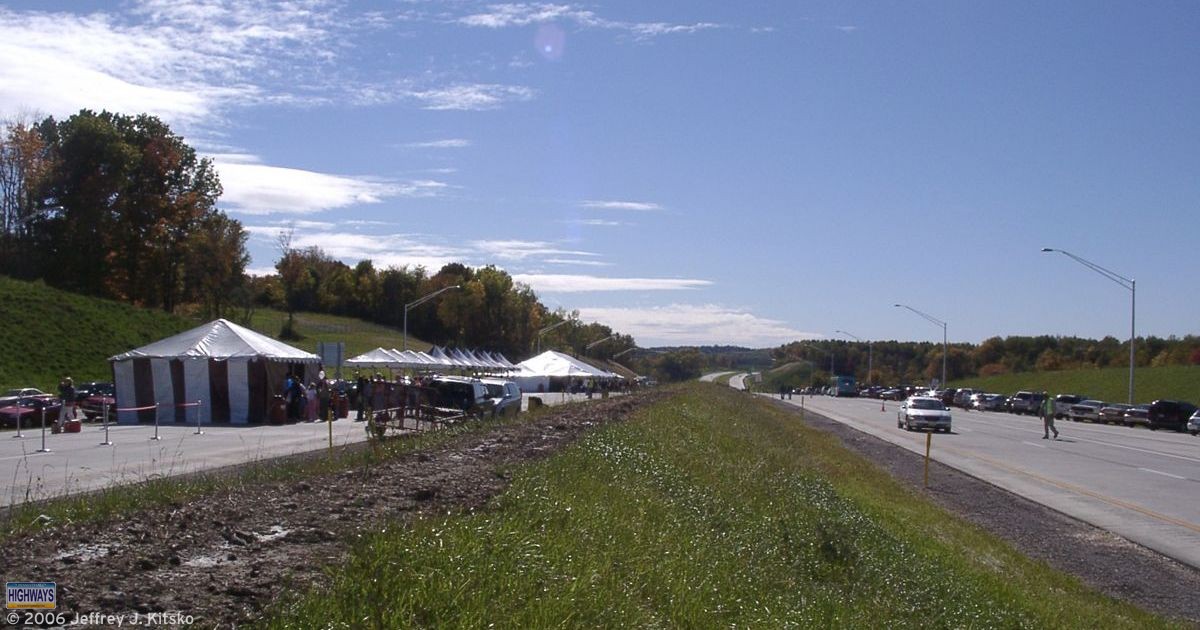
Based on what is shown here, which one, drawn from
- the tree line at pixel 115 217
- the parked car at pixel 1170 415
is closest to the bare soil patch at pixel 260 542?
the parked car at pixel 1170 415

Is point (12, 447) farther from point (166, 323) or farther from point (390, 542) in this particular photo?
point (166, 323)

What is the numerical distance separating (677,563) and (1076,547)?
10.8 meters

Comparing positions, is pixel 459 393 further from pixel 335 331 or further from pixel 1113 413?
pixel 335 331

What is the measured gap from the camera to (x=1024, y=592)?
1218 centimetres

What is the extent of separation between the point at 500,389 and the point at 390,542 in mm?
29783

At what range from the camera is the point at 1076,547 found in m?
16.9

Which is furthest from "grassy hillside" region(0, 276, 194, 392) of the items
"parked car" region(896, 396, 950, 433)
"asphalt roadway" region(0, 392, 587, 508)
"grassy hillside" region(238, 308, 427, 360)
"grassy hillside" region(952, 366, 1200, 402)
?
"grassy hillside" region(952, 366, 1200, 402)

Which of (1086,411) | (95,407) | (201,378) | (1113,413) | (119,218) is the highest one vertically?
(119,218)

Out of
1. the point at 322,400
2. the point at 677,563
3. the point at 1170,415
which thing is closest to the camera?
the point at 677,563

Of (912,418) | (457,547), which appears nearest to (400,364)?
(912,418)

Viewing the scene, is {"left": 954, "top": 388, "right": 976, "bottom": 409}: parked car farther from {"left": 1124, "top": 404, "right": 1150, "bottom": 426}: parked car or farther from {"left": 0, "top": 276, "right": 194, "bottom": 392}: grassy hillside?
{"left": 0, "top": 276, "right": 194, "bottom": 392}: grassy hillside

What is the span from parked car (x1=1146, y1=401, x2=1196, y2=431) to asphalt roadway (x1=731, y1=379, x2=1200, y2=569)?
1277 cm

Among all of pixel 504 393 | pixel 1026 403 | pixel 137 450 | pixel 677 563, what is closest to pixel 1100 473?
pixel 504 393

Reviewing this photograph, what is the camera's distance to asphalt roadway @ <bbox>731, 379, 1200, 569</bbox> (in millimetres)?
19020
